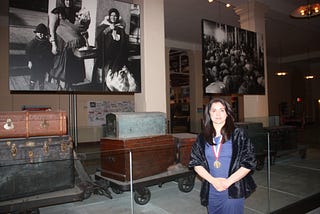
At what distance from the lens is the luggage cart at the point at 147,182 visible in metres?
3.06

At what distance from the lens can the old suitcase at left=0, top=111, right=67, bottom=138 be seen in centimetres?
258

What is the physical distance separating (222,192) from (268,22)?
883cm

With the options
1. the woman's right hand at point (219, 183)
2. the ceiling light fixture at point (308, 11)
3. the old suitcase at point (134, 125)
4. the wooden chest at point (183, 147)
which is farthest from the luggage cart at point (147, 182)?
the ceiling light fixture at point (308, 11)

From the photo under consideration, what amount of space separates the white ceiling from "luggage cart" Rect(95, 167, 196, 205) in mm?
4696

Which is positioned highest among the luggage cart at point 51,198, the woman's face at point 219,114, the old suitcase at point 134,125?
the woman's face at point 219,114

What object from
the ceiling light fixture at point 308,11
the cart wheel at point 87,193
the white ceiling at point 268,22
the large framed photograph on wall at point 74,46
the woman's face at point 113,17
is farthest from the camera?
the white ceiling at point 268,22

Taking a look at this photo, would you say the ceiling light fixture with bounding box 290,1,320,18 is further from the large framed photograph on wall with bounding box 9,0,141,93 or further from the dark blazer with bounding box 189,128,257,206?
the dark blazer with bounding box 189,128,257,206

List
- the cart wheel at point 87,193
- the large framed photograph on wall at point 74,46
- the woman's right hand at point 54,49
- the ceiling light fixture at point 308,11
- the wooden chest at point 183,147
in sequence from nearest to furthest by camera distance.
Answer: the cart wheel at point 87,193 → the large framed photograph on wall at point 74,46 → the woman's right hand at point 54,49 → the wooden chest at point 183,147 → the ceiling light fixture at point 308,11

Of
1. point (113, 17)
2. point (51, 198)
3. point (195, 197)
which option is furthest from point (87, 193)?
point (113, 17)

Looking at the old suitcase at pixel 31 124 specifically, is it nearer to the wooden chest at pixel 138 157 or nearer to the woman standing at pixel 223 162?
the wooden chest at pixel 138 157

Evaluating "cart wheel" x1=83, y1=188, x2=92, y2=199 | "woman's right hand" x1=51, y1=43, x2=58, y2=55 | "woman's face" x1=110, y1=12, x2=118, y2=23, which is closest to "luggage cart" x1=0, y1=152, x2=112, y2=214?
"cart wheel" x1=83, y1=188, x2=92, y2=199

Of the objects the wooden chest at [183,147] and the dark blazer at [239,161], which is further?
the wooden chest at [183,147]

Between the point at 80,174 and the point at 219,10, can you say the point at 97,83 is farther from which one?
the point at 219,10

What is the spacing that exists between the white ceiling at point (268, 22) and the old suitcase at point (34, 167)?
214 inches
